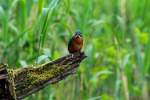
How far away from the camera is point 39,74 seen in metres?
3.29

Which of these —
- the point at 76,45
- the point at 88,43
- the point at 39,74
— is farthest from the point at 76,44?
the point at 88,43

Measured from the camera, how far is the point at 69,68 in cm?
333

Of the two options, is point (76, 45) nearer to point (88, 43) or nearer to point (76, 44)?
point (76, 44)

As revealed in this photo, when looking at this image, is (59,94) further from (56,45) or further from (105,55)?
(105,55)

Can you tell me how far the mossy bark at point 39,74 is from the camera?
3121 mm

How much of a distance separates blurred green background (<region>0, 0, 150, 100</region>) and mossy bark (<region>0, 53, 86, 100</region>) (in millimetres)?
315

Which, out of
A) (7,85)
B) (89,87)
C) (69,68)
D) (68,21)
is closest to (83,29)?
(68,21)

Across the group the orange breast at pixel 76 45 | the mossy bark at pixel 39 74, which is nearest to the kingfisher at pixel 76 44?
the orange breast at pixel 76 45

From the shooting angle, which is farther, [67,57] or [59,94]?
[59,94]

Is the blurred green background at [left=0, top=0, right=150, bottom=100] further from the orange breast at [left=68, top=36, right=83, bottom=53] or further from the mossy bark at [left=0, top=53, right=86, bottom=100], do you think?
the mossy bark at [left=0, top=53, right=86, bottom=100]

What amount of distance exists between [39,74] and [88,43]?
A: 1.67 m

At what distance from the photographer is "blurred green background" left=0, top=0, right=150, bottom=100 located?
4141 mm

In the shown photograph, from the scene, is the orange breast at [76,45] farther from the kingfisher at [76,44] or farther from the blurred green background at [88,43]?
the blurred green background at [88,43]

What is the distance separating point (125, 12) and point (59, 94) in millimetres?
1291
